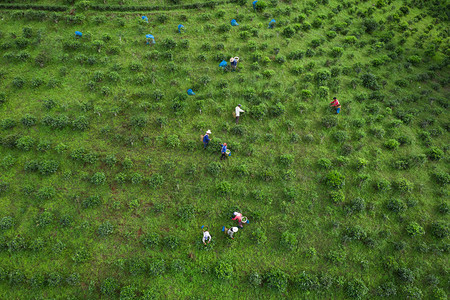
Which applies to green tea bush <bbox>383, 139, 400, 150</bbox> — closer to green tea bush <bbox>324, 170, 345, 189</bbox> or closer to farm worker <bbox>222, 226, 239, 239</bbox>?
green tea bush <bbox>324, 170, 345, 189</bbox>

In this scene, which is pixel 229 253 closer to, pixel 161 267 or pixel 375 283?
pixel 161 267

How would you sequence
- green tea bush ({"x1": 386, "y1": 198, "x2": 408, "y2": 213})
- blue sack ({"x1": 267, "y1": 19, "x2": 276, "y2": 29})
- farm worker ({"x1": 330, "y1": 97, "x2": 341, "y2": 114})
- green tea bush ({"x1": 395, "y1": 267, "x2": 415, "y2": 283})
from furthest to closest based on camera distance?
blue sack ({"x1": 267, "y1": 19, "x2": 276, "y2": 29}) < farm worker ({"x1": 330, "y1": 97, "x2": 341, "y2": 114}) < green tea bush ({"x1": 386, "y1": 198, "x2": 408, "y2": 213}) < green tea bush ({"x1": 395, "y1": 267, "x2": 415, "y2": 283})

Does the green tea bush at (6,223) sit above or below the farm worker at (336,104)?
below

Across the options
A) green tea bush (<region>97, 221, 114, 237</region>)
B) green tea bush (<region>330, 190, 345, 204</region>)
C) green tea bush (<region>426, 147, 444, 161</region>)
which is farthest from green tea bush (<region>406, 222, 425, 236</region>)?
green tea bush (<region>97, 221, 114, 237</region>)

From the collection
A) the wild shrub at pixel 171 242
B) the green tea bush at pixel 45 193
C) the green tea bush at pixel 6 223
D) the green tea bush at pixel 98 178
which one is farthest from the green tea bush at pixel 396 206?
the green tea bush at pixel 6 223

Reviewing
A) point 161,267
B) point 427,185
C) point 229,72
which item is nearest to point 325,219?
point 427,185

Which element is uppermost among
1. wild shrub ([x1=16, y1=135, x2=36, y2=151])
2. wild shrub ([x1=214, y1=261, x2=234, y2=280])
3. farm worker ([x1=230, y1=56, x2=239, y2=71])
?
farm worker ([x1=230, y1=56, x2=239, y2=71])

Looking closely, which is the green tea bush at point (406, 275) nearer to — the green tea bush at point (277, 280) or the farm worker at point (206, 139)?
the green tea bush at point (277, 280)
